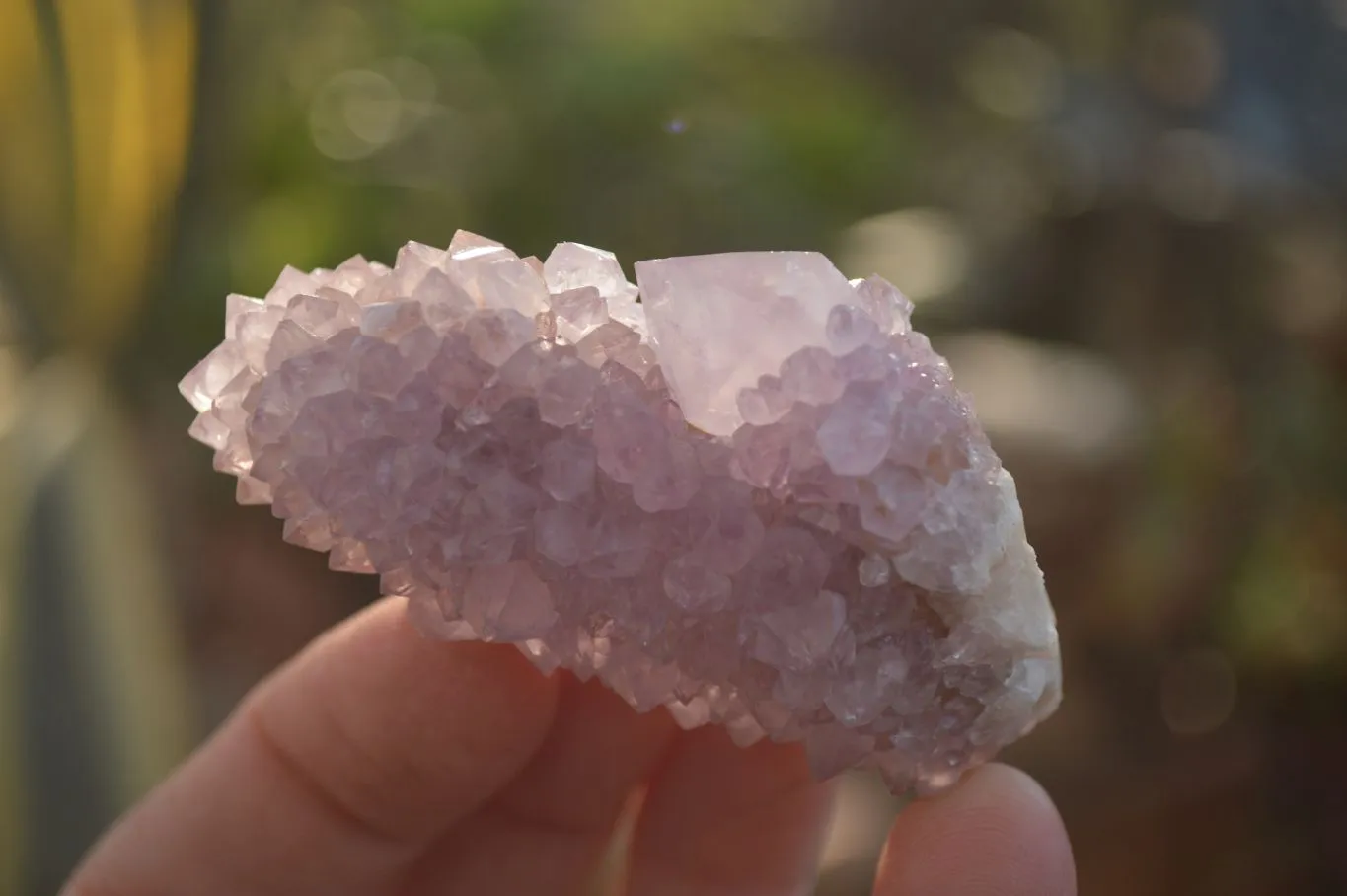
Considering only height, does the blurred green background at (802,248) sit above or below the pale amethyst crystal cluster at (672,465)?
below

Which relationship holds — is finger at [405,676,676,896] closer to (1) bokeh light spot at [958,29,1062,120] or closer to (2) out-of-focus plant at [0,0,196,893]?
(2) out-of-focus plant at [0,0,196,893]

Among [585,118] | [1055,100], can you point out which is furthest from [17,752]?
[1055,100]

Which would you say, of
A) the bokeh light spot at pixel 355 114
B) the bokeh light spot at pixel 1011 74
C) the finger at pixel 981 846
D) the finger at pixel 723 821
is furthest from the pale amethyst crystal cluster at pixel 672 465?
the bokeh light spot at pixel 1011 74

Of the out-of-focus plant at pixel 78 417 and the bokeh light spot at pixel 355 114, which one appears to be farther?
the bokeh light spot at pixel 355 114

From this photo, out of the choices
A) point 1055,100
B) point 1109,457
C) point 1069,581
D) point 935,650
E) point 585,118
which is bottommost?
point 1069,581

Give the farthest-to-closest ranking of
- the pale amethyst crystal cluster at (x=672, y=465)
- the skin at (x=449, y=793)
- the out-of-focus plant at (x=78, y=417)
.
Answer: the out-of-focus plant at (x=78, y=417) → the skin at (x=449, y=793) → the pale amethyst crystal cluster at (x=672, y=465)

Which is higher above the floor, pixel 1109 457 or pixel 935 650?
pixel 935 650

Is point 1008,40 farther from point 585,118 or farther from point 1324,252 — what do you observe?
point 585,118

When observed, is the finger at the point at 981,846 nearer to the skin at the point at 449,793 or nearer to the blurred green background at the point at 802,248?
the skin at the point at 449,793
